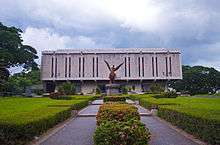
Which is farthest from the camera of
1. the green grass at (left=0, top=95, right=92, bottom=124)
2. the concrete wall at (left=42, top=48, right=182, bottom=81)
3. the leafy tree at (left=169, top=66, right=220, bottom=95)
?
the concrete wall at (left=42, top=48, right=182, bottom=81)

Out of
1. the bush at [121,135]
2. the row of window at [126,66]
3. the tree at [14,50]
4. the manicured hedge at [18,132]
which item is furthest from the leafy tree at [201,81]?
the bush at [121,135]

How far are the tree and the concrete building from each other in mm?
17966

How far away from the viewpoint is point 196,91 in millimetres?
71688

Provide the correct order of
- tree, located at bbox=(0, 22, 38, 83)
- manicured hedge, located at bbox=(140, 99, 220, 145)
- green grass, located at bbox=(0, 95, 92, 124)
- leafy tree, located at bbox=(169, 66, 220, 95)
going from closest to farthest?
manicured hedge, located at bbox=(140, 99, 220, 145), green grass, located at bbox=(0, 95, 92, 124), tree, located at bbox=(0, 22, 38, 83), leafy tree, located at bbox=(169, 66, 220, 95)

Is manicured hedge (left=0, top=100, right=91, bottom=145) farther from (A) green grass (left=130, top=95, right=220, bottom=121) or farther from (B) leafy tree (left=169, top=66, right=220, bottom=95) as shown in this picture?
(B) leafy tree (left=169, top=66, right=220, bottom=95)

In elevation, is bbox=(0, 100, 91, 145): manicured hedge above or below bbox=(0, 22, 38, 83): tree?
below

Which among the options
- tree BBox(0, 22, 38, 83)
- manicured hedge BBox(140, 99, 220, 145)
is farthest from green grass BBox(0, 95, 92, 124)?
tree BBox(0, 22, 38, 83)

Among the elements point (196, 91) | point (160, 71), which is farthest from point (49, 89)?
point (196, 91)

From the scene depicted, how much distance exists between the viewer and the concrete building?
77500 millimetres

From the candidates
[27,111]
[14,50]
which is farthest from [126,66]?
[27,111]

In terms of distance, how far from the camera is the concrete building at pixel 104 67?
254 feet

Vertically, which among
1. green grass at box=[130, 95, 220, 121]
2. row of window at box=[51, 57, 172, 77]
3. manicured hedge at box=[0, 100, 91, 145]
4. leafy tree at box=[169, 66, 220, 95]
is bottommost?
manicured hedge at box=[0, 100, 91, 145]

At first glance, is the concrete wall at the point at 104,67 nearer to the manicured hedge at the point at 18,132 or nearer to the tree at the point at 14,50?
the tree at the point at 14,50

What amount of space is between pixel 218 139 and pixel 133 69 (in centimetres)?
7001
